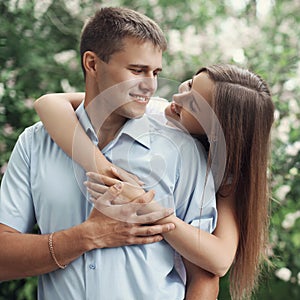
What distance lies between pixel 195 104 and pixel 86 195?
0.36 metres

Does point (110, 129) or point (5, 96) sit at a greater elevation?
point (110, 129)

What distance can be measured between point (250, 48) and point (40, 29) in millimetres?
1020

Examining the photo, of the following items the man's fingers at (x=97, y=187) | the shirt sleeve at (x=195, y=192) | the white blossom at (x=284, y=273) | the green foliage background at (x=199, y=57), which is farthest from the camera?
the white blossom at (x=284, y=273)

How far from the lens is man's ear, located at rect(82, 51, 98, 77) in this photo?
1879 mm

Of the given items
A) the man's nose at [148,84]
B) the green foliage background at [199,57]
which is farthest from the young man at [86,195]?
the green foliage background at [199,57]

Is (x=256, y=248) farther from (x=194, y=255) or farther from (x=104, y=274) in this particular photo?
(x=104, y=274)

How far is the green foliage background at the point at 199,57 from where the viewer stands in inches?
127

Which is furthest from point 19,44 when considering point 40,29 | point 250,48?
point 250,48

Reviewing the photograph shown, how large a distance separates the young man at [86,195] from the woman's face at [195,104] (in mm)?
38

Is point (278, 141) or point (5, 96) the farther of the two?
point (278, 141)

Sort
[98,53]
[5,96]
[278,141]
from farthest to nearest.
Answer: [278,141]
[5,96]
[98,53]

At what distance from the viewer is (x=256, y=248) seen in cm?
199

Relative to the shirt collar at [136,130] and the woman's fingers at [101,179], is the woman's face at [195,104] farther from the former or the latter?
the woman's fingers at [101,179]

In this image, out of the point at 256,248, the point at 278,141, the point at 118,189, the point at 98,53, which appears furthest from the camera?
the point at 278,141
